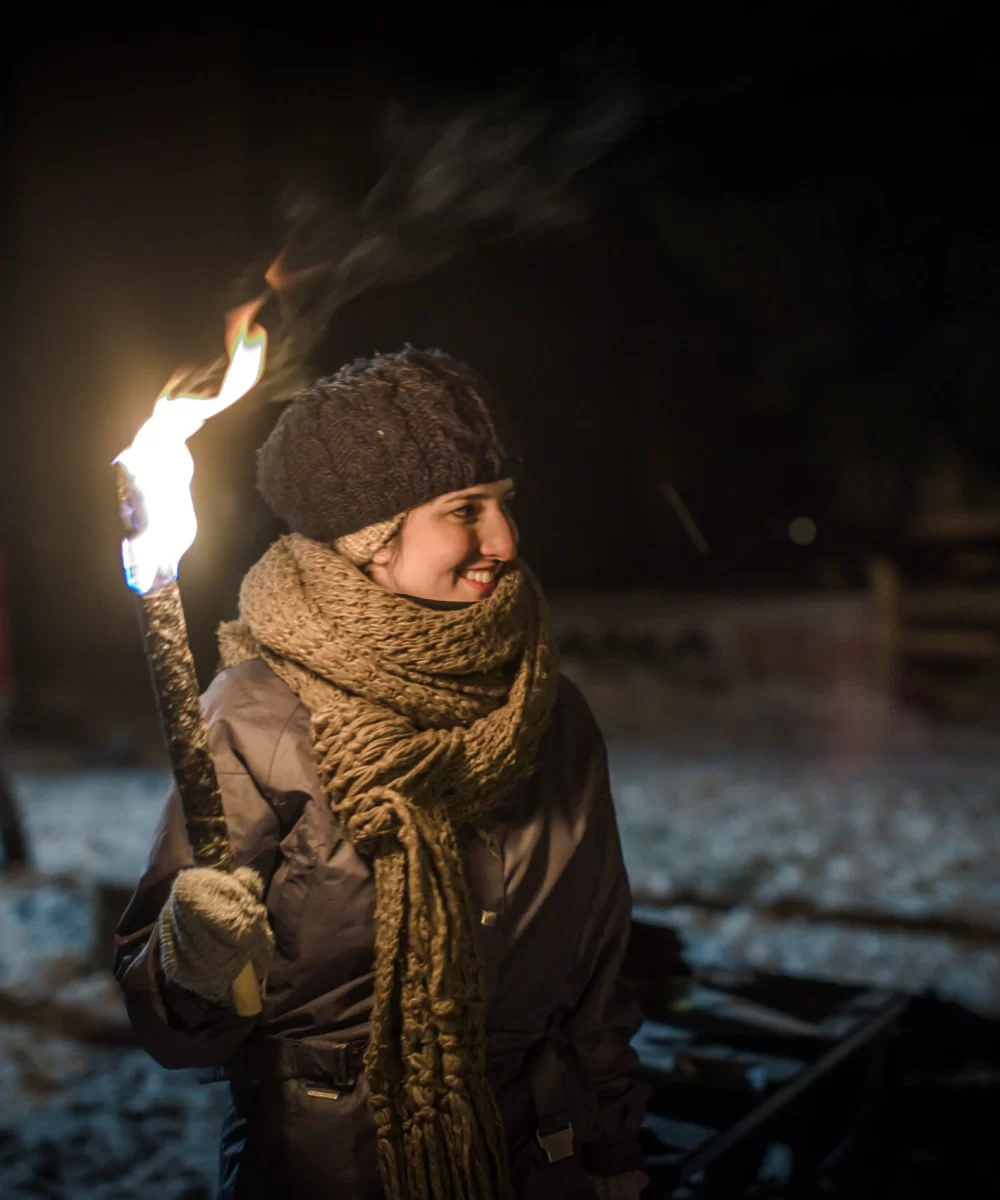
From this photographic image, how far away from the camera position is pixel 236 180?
5.20m

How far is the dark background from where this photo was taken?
3.22 metres

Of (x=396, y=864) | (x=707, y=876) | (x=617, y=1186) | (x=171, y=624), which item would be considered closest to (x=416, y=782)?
(x=396, y=864)

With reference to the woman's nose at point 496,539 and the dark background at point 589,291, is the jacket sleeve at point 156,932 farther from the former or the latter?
the dark background at point 589,291

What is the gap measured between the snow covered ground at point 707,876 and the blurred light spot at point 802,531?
6.27ft

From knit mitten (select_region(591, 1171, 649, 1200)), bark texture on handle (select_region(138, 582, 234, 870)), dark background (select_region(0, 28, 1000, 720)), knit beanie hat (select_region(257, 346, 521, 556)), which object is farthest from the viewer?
dark background (select_region(0, 28, 1000, 720))

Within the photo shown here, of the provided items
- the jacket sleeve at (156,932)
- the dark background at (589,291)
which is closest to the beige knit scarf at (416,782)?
the jacket sleeve at (156,932)

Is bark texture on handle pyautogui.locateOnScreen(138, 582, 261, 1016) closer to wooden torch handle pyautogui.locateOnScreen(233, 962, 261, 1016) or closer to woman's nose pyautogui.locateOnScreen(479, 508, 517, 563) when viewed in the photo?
wooden torch handle pyautogui.locateOnScreen(233, 962, 261, 1016)

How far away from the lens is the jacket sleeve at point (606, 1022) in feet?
5.91

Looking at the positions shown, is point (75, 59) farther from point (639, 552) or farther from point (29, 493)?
point (639, 552)

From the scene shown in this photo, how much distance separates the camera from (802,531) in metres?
11.1

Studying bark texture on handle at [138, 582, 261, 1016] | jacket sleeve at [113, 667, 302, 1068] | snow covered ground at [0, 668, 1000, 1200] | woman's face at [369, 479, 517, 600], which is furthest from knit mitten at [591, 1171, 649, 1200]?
snow covered ground at [0, 668, 1000, 1200]

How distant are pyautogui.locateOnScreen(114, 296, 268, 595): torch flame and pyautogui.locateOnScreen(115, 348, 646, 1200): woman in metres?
0.22

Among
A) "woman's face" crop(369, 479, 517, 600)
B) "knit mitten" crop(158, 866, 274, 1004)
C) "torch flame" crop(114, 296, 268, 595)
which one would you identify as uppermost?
"torch flame" crop(114, 296, 268, 595)

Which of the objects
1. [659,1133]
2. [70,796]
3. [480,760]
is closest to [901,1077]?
[659,1133]
